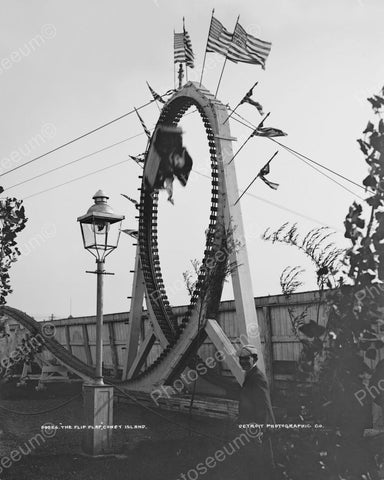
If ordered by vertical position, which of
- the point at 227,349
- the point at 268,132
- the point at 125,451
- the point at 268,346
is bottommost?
the point at 125,451

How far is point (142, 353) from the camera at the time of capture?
61.1 ft

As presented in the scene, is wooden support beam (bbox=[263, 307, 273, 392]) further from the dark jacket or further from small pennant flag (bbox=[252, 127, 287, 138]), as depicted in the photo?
the dark jacket

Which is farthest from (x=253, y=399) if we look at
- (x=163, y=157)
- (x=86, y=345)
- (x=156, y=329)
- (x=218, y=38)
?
(x=86, y=345)

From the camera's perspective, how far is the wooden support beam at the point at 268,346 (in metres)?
14.0

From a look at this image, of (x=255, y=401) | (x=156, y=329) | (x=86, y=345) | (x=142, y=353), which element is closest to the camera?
(x=255, y=401)

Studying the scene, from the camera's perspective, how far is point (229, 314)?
16.1 m

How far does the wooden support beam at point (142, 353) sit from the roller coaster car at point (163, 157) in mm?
4631

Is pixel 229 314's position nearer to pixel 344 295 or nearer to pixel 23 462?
pixel 23 462

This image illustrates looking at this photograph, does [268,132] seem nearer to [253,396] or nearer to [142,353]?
[253,396]

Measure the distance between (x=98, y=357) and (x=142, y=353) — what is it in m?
8.04

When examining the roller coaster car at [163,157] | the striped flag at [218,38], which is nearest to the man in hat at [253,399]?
the striped flag at [218,38]

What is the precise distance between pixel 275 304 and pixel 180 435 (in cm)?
374

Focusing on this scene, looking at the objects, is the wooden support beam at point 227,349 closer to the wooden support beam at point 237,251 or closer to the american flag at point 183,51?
the wooden support beam at point 237,251

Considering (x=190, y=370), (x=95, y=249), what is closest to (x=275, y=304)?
(x=190, y=370)
